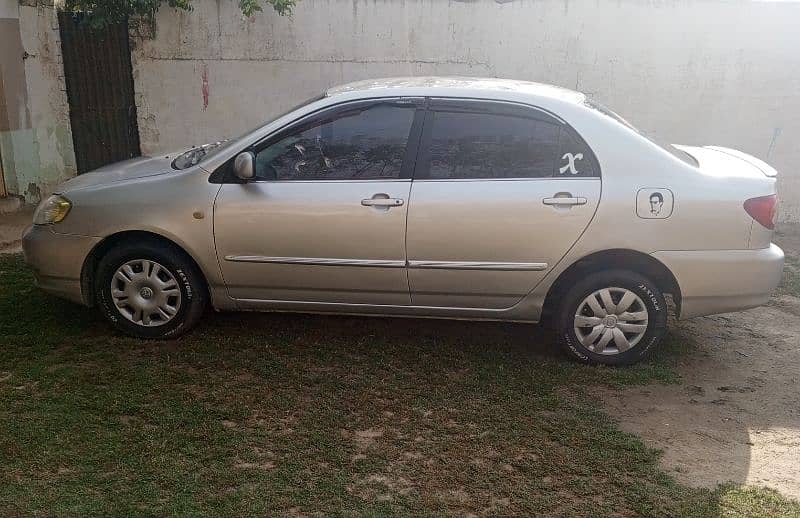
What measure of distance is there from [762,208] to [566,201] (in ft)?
3.76

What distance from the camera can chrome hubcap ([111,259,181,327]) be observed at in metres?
4.54

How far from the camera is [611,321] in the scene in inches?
172

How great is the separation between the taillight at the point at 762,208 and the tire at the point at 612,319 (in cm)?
70

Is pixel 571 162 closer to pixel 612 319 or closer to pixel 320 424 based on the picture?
pixel 612 319

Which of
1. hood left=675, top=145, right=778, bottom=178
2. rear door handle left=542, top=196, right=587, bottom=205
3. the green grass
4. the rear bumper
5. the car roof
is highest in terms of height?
the car roof

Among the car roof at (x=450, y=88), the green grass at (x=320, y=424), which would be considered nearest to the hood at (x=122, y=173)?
the green grass at (x=320, y=424)

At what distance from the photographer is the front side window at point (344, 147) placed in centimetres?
437

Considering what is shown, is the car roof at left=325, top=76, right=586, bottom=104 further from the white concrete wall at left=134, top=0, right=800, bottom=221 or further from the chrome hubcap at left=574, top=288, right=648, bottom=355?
the white concrete wall at left=134, top=0, right=800, bottom=221

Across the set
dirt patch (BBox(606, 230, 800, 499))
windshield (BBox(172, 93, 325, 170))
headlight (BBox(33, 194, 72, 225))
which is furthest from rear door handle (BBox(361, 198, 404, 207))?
headlight (BBox(33, 194, 72, 225))

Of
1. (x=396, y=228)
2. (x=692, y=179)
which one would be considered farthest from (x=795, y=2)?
(x=396, y=228)

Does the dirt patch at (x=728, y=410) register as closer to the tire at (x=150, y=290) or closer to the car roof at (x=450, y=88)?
the car roof at (x=450, y=88)

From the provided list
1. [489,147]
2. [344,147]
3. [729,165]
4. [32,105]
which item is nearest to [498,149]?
[489,147]

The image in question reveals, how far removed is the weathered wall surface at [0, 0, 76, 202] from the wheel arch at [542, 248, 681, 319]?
6173 mm

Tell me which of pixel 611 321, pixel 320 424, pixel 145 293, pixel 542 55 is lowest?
pixel 320 424
